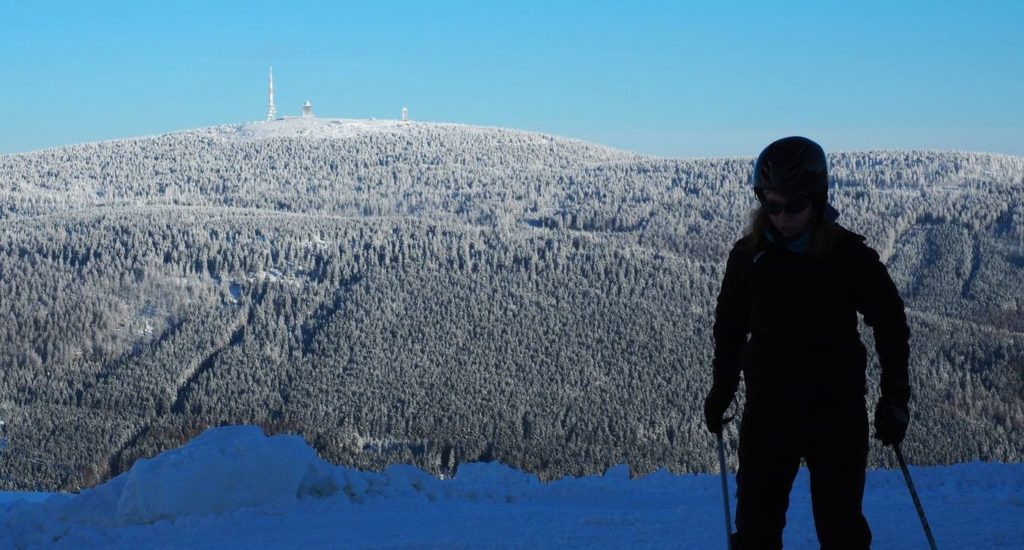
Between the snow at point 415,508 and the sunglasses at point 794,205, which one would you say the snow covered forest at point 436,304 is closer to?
the snow at point 415,508

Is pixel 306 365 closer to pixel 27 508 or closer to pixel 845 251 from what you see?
pixel 27 508

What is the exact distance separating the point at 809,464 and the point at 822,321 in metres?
0.56

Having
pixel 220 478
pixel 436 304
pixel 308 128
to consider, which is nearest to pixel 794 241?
pixel 220 478

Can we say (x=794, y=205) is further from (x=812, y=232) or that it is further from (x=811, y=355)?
(x=811, y=355)

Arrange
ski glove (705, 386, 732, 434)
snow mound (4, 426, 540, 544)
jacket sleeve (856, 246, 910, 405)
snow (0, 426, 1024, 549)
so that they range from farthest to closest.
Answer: snow mound (4, 426, 540, 544) → snow (0, 426, 1024, 549) → ski glove (705, 386, 732, 434) → jacket sleeve (856, 246, 910, 405)

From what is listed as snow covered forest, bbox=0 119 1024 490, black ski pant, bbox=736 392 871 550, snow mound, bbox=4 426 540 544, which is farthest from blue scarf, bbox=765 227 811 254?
snow covered forest, bbox=0 119 1024 490

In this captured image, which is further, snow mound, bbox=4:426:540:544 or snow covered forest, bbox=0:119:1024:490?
snow covered forest, bbox=0:119:1024:490

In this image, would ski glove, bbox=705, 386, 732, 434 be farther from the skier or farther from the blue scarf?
the blue scarf

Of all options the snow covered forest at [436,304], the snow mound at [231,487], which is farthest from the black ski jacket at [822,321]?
the snow covered forest at [436,304]

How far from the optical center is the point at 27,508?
21.7ft

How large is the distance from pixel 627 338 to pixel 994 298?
27.0 metres

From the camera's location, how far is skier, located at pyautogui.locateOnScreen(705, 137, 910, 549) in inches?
149

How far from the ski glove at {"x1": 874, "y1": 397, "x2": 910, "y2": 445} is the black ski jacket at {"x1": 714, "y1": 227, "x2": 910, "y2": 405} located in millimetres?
28

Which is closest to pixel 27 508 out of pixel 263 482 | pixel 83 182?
pixel 263 482
